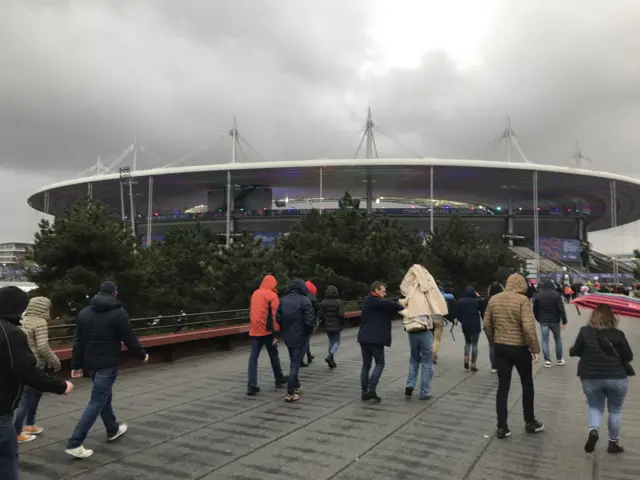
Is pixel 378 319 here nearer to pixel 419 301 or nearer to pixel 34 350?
pixel 419 301

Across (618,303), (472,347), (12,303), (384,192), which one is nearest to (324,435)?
(12,303)

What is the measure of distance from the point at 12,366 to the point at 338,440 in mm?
3194

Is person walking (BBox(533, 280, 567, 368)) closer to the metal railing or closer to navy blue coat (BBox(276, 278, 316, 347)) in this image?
navy blue coat (BBox(276, 278, 316, 347))

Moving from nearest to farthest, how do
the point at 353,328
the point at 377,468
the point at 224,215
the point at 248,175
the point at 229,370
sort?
the point at 377,468 < the point at 229,370 < the point at 353,328 < the point at 248,175 < the point at 224,215

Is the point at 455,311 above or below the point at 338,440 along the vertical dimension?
above

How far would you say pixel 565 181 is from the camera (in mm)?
66000

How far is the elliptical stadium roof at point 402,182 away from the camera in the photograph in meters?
60.5

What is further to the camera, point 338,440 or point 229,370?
point 229,370

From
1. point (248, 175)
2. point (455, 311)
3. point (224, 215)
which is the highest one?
point (248, 175)

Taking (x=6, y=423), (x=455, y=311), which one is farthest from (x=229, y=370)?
(x=6, y=423)

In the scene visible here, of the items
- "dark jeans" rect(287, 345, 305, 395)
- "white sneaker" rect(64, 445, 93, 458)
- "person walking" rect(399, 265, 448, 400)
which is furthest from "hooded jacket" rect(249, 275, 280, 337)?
"white sneaker" rect(64, 445, 93, 458)

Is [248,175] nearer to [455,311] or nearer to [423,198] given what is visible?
Result: [423,198]

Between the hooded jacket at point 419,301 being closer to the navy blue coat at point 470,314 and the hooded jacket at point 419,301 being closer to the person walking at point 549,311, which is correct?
the navy blue coat at point 470,314

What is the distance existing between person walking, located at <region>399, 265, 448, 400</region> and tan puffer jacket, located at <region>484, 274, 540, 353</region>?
1279mm
